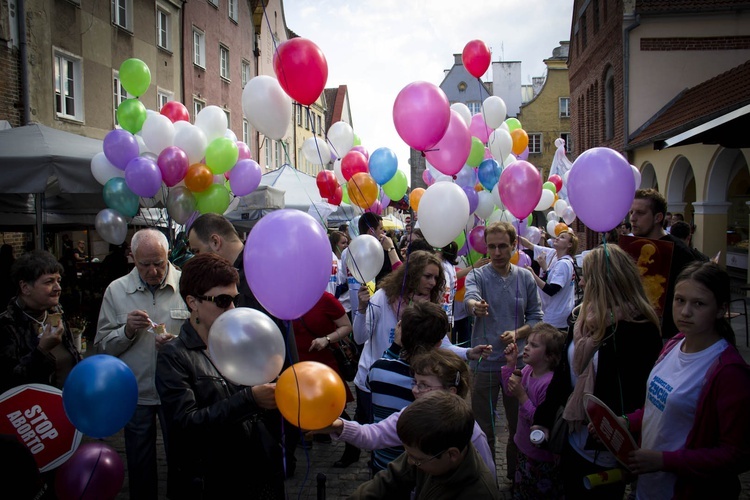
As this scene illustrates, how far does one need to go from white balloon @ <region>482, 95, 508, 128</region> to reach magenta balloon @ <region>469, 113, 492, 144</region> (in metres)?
0.07

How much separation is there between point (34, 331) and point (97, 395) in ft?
2.78

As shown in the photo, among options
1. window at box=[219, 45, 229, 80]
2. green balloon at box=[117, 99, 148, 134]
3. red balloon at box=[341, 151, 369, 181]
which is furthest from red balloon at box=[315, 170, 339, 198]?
window at box=[219, 45, 229, 80]

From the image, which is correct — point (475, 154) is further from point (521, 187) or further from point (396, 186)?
point (521, 187)

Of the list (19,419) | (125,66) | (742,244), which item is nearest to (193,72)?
(125,66)

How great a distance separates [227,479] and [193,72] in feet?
55.2

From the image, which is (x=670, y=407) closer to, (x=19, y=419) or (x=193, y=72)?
(x=19, y=419)

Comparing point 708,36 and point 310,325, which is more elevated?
point 708,36

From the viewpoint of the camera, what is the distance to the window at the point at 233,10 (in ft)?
64.4

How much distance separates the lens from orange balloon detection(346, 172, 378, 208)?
5.64 metres

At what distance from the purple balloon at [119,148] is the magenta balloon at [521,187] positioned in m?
4.22

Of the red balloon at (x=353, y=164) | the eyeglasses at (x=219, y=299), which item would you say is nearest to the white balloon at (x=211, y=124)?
the red balloon at (x=353, y=164)

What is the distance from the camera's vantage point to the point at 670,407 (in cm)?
212

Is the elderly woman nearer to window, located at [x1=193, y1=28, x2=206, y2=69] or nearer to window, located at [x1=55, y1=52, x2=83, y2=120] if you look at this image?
window, located at [x1=55, y1=52, x2=83, y2=120]

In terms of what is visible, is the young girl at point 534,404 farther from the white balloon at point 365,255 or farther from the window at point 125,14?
the window at point 125,14
